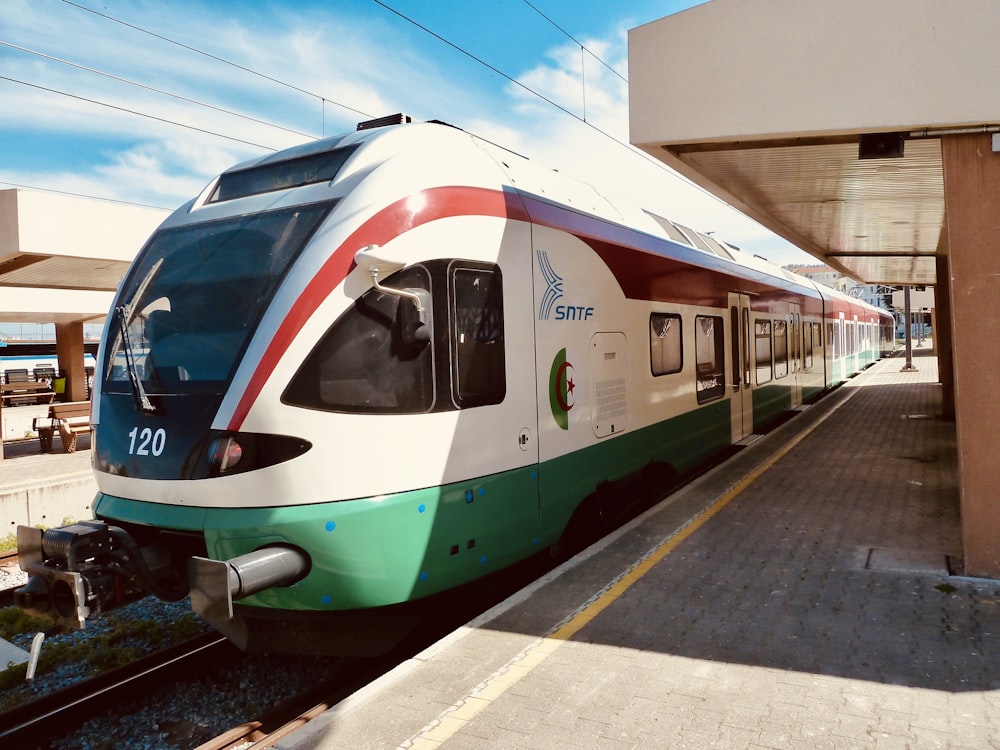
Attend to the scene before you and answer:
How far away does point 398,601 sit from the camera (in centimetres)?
420

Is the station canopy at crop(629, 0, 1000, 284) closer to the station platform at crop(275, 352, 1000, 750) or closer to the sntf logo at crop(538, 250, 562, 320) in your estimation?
the sntf logo at crop(538, 250, 562, 320)

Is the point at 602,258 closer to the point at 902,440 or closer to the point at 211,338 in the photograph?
the point at 211,338

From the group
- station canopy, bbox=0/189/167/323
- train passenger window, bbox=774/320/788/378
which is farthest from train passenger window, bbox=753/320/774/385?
station canopy, bbox=0/189/167/323

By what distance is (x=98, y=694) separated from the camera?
4648 millimetres

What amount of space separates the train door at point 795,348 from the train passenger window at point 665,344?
21.6ft

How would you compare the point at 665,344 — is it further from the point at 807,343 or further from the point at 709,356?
the point at 807,343

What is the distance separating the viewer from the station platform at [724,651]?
3.35m

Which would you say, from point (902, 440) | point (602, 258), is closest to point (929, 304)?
point (902, 440)

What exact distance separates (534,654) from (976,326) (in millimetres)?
3769

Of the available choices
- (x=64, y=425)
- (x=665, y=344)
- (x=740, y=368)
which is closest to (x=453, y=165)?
(x=665, y=344)

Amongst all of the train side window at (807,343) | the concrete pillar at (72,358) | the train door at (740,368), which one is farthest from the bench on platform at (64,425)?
the train side window at (807,343)

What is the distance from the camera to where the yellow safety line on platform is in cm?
339

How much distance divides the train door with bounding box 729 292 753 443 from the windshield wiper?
7.52m

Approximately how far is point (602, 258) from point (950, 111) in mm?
2690
